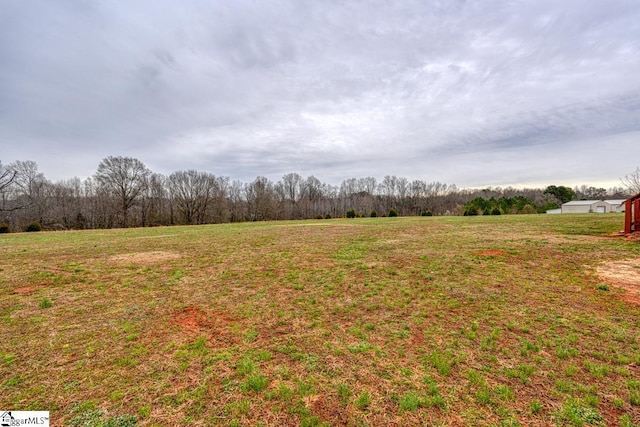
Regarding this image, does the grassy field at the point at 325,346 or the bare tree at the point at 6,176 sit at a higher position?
the bare tree at the point at 6,176

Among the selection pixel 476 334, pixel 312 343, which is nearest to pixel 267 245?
pixel 312 343

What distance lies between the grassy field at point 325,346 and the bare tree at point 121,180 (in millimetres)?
39161

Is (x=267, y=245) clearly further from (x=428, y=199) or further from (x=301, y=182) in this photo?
(x=428, y=199)

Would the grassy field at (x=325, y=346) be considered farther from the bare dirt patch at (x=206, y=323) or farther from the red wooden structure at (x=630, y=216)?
the red wooden structure at (x=630, y=216)

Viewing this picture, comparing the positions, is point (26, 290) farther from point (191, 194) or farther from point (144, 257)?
point (191, 194)

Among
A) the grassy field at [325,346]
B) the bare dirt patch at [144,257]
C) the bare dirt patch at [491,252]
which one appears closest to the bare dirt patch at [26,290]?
the grassy field at [325,346]

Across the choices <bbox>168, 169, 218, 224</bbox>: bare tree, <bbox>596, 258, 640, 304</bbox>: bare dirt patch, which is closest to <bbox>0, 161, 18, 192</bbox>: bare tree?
<bbox>168, 169, 218, 224</bbox>: bare tree

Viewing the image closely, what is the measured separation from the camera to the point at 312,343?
148 inches

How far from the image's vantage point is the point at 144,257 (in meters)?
9.34

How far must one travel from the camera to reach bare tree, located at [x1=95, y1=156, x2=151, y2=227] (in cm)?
3947

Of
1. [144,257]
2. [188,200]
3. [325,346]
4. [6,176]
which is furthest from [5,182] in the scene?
[325,346]

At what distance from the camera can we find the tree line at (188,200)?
Answer: 36.5 m

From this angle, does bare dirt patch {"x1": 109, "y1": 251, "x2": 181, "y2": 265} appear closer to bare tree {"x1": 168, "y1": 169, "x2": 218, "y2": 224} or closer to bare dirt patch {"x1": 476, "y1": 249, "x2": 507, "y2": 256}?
bare dirt patch {"x1": 476, "y1": 249, "x2": 507, "y2": 256}

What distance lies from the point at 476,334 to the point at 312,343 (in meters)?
2.33
